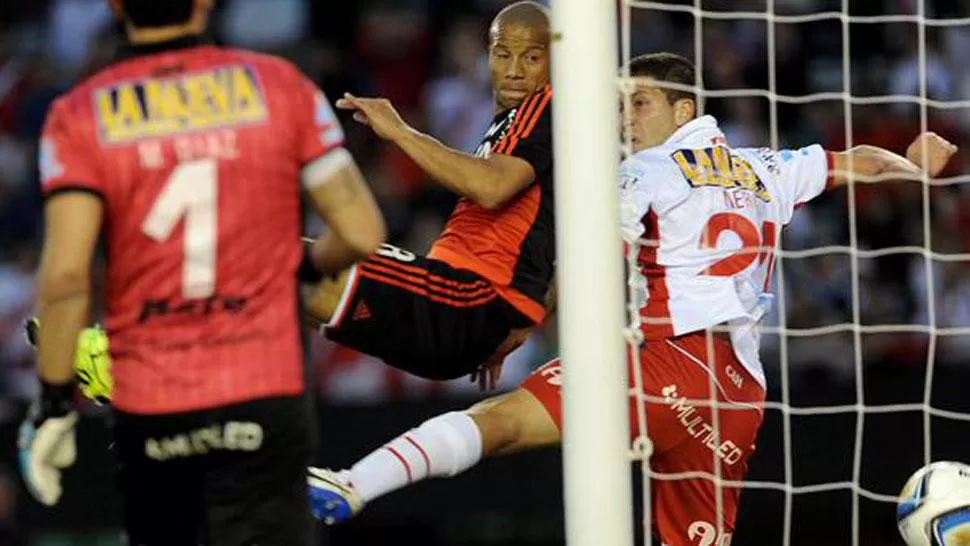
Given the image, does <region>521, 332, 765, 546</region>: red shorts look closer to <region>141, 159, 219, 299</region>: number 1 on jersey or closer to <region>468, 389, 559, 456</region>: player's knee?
<region>468, 389, 559, 456</region>: player's knee

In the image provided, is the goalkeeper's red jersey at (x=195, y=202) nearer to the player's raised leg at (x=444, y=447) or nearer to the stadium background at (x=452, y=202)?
the player's raised leg at (x=444, y=447)

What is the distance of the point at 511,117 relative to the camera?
7.37 m

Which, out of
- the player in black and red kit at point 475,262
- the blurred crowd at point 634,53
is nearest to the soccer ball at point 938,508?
the player in black and red kit at point 475,262

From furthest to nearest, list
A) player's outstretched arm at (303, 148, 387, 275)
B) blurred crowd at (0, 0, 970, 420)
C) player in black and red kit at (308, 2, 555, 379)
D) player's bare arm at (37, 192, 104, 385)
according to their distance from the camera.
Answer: blurred crowd at (0, 0, 970, 420) < player in black and red kit at (308, 2, 555, 379) < player's outstretched arm at (303, 148, 387, 275) < player's bare arm at (37, 192, 104, 385)

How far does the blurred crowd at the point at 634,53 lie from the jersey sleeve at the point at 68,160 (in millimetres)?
5852

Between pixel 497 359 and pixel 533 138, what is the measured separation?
0.73 meters

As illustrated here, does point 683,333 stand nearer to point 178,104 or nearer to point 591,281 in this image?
point 591,281

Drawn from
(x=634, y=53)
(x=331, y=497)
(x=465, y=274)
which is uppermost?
(x=634, y=53)

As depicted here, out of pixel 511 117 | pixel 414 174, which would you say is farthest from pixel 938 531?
pixel 414 174

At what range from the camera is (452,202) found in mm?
11703

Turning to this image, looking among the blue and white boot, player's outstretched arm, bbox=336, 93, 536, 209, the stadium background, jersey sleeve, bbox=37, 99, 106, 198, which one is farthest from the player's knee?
the stadium background

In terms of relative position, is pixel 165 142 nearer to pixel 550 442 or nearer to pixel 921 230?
pixel 550 442

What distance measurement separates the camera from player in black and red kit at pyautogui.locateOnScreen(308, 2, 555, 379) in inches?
279

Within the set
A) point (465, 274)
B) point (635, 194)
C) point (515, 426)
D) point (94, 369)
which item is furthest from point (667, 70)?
point (94, 369)
